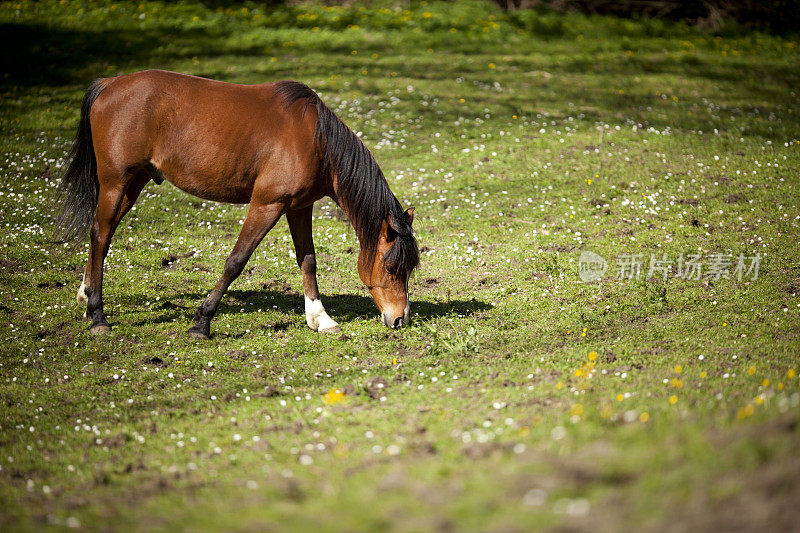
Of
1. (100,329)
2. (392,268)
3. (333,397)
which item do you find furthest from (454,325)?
(100,329)

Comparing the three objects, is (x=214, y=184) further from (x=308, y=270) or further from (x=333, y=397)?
(x=333, y=397)

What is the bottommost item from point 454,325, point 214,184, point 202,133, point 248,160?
point 454,325

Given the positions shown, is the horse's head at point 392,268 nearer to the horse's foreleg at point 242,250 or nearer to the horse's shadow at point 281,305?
the horse's shadow at point 281,305

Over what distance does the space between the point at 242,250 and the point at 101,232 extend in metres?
1.81

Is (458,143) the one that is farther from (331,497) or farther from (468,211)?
(331,497)

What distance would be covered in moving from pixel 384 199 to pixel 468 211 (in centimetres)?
430

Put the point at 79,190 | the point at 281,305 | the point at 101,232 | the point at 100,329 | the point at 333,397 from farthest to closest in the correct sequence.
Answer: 1. the point at 281,305
2. the point at 79,190
3. the point at 101,232
4. the point at 100,329
5. the point at 333,397

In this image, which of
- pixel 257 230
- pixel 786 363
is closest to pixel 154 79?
pixel 257 230

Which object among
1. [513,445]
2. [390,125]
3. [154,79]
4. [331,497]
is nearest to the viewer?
[331,497]

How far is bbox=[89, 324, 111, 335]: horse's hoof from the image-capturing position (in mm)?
7844

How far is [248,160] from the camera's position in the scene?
25.0 ft

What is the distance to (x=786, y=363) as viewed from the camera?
615 centimetres

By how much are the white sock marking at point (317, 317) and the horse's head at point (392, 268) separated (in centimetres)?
72

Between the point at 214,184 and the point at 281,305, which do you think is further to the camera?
the point at 281,305
